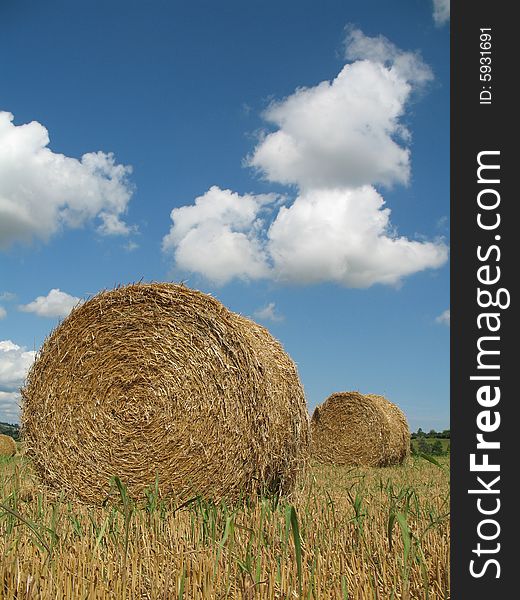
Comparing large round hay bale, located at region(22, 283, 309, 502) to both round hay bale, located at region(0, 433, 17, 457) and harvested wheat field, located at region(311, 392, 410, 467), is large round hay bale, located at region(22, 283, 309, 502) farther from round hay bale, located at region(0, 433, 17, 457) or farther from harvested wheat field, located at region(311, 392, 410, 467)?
round hay bale, located at region(0, 433, 17, 457)

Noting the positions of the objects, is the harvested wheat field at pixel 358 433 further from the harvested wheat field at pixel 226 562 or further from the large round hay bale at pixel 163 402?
the harvested wheat field at pixel 226 562

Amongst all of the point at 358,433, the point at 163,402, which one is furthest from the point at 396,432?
the point at 163,402

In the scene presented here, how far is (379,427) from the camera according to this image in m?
13.3

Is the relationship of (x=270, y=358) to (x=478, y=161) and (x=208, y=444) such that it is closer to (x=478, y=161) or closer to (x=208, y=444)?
(x=208, y=444)

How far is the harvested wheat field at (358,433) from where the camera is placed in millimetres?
13203

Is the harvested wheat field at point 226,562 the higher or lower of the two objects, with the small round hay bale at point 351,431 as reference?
lower

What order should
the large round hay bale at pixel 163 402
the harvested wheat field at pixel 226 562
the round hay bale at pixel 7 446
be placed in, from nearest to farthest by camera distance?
the harvested wheat field at pixel 226 562 < the large round hay bale at pixel 163 402 < the round hay bale at pixel 7 446

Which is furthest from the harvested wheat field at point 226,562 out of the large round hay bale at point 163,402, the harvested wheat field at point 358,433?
the harvested wheat field at point 358,433

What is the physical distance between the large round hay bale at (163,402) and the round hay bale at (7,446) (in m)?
11.9

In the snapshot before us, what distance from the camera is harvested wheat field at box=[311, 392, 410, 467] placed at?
43.3ft

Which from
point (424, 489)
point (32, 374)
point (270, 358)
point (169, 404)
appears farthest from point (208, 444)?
point (424, 489)

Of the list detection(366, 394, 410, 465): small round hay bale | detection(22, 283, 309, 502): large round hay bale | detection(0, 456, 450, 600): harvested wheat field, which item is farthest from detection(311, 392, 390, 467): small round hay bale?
detection(0, 456, 450, 600): harvested wheat field

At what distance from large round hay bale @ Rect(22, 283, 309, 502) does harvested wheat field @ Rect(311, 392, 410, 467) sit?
7.07 metres

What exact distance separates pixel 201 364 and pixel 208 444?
2.43ft
